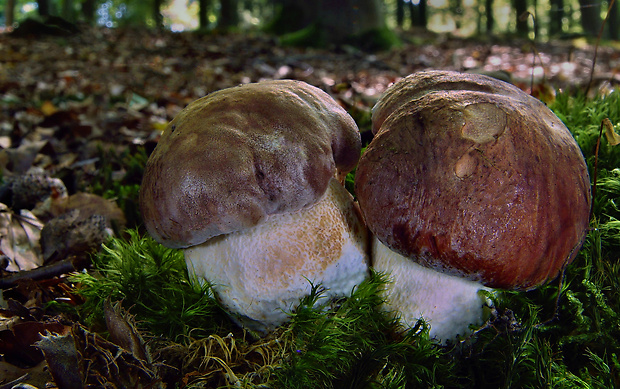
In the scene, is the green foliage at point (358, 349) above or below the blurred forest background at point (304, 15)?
below

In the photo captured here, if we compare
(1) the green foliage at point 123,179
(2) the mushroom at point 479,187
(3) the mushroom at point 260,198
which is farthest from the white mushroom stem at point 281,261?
(1) the green foliage at point 123,179

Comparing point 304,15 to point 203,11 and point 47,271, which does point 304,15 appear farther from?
point 47,271

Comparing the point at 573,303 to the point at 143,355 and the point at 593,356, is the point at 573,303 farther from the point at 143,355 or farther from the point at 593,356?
the point at 143,355

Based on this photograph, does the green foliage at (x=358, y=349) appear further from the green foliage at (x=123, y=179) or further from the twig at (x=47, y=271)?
the green foliage at (x=123, y=179)

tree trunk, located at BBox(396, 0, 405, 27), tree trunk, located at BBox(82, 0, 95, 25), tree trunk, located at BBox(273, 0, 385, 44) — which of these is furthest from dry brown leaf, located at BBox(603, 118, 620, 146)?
tree trunk, located at BBox(396, 0, 405, 27)

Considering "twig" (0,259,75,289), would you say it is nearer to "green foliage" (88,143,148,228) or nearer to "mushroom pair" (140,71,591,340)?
"green foliage" (88,143,148,228)

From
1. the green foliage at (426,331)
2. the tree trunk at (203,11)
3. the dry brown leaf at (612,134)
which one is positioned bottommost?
the green foliage at (426,331)

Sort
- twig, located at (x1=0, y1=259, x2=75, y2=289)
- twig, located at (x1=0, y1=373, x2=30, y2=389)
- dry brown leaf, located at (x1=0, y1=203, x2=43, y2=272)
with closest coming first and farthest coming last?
twig, located at (x1=0, y1=373, x2=30, y2=389)
twig, located at (x1=0, y1=259, x2=75, y2=289)
dry brown leaf, located at (x1=0, y1=203, x2=43, y2=272)

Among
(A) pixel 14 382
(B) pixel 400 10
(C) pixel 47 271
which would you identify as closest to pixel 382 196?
(A) pixel 14 382
